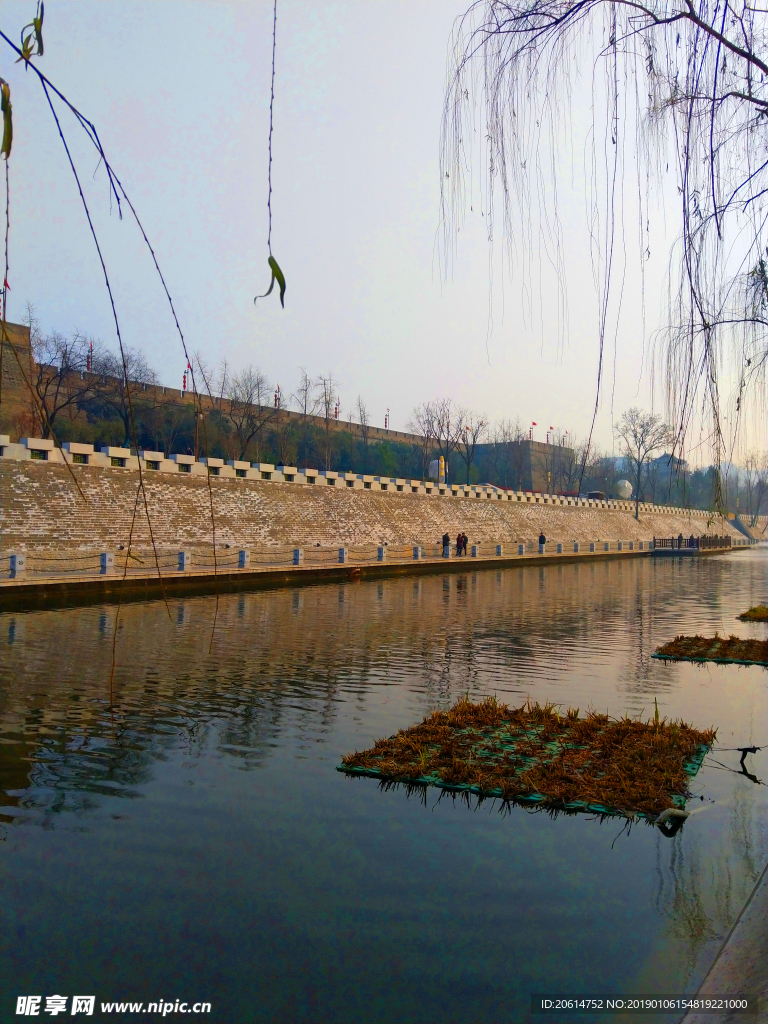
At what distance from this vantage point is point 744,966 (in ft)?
10.8

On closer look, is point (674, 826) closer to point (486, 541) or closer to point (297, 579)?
point (297, 579)

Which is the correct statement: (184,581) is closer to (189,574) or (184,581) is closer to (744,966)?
(189,574)

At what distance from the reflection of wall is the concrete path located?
8.49 m

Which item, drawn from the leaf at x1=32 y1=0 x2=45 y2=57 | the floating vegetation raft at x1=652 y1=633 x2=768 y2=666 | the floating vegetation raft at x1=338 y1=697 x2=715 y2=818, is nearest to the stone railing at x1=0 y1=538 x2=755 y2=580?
the floating vegetation raft at x1=338 y1=697 x2=715 y2=818

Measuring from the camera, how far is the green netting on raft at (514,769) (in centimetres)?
518

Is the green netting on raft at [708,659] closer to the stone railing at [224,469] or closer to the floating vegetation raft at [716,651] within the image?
the floating vegetation raft at [716,651]

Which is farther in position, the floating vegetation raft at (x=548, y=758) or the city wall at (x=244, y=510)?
the city wall at (x=244, y=510)

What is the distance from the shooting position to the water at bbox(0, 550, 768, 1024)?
11.0 ft

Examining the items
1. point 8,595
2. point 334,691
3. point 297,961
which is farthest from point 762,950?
point 8,595

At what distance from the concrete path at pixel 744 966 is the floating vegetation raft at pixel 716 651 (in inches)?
284

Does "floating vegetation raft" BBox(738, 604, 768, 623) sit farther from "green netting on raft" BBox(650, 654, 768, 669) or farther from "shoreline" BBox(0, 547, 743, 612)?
"shoreline" BBox(0, 547, 743, 612)

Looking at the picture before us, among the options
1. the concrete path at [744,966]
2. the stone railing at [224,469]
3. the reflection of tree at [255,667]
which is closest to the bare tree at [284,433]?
the stone railing at [224,469]

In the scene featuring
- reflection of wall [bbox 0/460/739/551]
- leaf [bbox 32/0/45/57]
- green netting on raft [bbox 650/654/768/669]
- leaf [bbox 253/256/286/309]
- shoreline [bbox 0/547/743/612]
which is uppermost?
leaf [bbox 32/0/45/57]

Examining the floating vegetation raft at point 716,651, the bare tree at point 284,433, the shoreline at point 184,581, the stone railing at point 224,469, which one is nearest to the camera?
the floating vegetation raft at point 716,651
